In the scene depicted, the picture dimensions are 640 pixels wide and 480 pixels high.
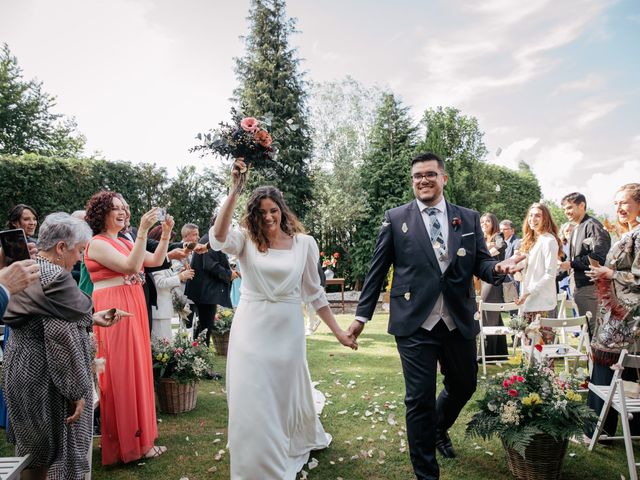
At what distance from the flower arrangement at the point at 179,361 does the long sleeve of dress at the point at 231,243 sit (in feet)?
7.75

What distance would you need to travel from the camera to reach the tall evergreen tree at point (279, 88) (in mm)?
23672

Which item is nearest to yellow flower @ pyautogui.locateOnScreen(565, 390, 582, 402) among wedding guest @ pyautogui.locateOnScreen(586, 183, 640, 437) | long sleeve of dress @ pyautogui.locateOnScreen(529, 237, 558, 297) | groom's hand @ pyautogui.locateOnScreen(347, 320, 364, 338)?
wedding guest @ pyautogui.locateOnScreen(586, 183, 640, 437)

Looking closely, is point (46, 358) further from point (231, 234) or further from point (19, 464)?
point (231, 234)

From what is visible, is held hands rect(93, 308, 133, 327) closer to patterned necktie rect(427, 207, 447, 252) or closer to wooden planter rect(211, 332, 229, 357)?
patterned necktie rect(427, 207, 447, 252)

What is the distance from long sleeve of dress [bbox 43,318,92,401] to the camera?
2709 mm

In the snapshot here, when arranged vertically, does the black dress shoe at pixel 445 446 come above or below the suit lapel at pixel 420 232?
below

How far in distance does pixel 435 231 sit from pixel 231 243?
5.30ft

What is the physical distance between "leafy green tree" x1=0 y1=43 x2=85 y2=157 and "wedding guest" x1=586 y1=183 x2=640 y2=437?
26013 millimetres

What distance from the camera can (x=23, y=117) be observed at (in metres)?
24.9

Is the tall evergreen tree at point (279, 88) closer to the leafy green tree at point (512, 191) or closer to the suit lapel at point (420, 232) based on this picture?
the leafy green tree at point (512, 191)

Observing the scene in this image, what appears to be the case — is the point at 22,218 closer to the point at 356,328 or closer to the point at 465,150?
the point at 356,328

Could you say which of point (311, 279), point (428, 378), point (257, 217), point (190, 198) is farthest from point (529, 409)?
point (190, 198)

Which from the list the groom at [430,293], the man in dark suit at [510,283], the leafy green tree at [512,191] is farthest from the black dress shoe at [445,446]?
the leafy green tree at [512,191]

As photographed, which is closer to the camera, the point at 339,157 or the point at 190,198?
the point at 190,198
